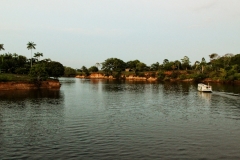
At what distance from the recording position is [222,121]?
138ft

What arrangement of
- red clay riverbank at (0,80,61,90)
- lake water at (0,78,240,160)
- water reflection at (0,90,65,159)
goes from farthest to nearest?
red clay riverbank at (0,80,61,90) < water reflection at (0,90,65,159) < lake water at (0,78,240,160)

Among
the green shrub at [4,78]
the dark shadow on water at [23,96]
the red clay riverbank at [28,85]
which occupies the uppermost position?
the green shrub at [4,78]

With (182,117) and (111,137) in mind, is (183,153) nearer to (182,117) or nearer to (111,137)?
(111,137)

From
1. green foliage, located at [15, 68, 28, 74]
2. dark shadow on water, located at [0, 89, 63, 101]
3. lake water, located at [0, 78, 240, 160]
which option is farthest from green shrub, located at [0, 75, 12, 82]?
lake water, located at [0, 78, 240, 160]

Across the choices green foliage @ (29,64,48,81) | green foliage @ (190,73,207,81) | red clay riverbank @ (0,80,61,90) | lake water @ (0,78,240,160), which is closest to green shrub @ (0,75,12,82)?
red clay riverbank @ (0,80,61,90)

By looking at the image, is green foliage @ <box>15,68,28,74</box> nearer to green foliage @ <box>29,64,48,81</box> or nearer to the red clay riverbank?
the red clay riverbank

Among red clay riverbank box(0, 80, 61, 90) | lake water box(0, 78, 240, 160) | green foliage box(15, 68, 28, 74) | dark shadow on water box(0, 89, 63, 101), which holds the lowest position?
lake water box(0, 78, 240, 160)

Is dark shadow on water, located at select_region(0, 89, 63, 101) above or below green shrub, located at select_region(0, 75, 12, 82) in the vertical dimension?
below

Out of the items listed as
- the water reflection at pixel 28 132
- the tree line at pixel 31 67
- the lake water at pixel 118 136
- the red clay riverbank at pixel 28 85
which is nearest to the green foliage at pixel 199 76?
the tree line at pixel 31 67

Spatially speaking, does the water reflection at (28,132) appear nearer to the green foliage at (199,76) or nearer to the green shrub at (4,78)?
the green shrub at (4,78)

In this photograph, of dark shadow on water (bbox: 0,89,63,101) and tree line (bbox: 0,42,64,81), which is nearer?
dark shadow on water (bbox: 0,89,63,101)

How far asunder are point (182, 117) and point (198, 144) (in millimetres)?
16926

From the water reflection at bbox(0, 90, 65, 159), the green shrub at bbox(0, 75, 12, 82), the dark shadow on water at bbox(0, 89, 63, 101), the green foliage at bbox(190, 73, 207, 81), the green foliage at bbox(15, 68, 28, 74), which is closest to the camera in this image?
the water reflection at bbox(0, 90, 65, 159)

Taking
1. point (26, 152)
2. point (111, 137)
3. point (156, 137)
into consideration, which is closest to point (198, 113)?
point (156, 137)
